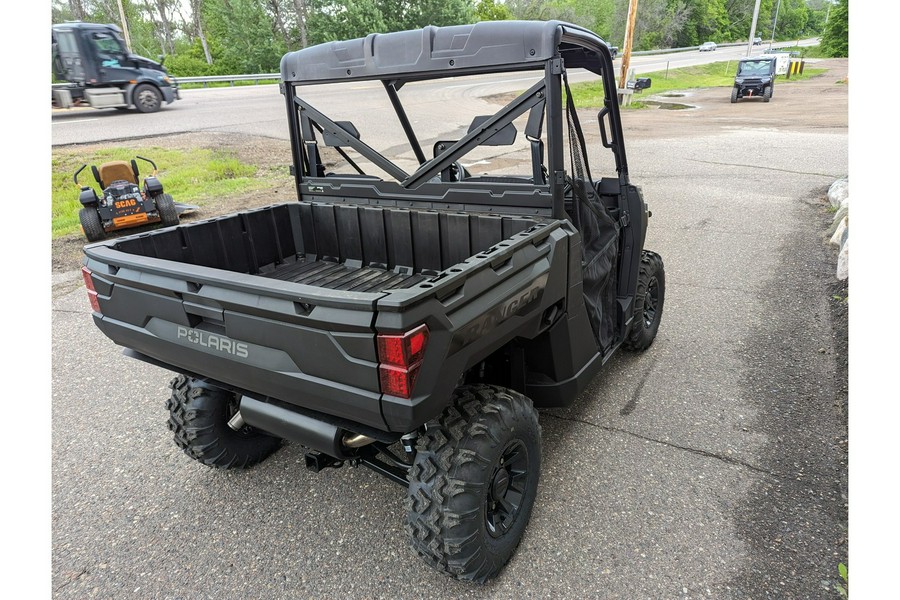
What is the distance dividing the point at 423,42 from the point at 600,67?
1.16 metres

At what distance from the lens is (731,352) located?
4086mm

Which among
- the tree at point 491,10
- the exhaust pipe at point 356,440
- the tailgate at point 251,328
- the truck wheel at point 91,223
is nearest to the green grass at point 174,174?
the truck wheel at point 91,223

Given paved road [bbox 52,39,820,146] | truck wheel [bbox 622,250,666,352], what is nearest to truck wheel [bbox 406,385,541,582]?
truck wheel [bbox 622,250,666,352]

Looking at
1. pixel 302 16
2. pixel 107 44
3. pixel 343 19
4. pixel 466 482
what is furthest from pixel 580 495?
pixel 302 16

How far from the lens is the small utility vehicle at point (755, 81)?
22141mm

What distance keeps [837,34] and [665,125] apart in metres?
43.1

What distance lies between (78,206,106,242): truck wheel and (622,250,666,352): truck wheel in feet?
22.5

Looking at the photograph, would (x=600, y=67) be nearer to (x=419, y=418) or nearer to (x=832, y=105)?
(x=419, y=418)

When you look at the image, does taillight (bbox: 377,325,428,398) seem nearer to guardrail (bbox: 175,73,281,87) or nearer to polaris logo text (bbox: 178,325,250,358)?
polaris logo text (bbox: 178,325,250,358)

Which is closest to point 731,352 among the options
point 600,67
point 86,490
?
point 600,67

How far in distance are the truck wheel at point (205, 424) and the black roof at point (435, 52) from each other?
71.5 inches

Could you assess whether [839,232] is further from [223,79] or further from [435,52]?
[223,79]

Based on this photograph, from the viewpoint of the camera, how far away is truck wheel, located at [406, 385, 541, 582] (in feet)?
6.80

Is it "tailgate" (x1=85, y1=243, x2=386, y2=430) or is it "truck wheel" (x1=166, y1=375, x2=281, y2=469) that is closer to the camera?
"tailgate" (x1=85, y1=243, x2=386, y2=430)
